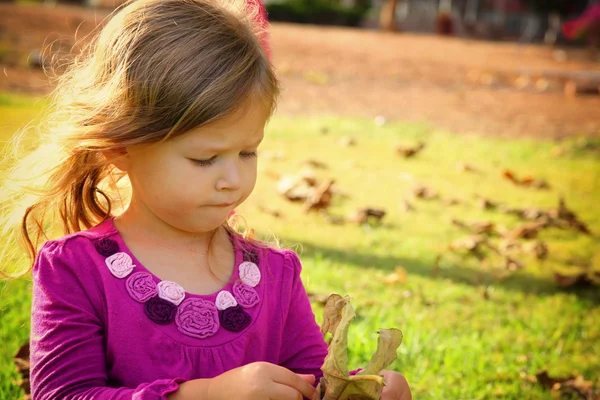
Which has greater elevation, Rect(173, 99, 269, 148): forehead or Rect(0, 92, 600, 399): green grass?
Rect(173, 99, 269, 148): forehead

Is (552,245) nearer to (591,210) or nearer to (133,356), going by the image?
(591,210)

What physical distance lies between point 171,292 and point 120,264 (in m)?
0.13

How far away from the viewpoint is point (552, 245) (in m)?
4.22

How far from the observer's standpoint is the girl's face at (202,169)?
1.63 m

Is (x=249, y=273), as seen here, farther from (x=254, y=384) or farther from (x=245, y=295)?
(x=254, y=384)

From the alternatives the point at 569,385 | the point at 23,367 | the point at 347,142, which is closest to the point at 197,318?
the point at 23,367

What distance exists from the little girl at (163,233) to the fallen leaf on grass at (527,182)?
3.96 m

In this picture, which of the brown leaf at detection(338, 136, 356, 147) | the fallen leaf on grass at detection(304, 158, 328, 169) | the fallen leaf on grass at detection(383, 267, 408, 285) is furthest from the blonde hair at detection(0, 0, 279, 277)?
the brown leaf at detection(338, 136, 356, 147)

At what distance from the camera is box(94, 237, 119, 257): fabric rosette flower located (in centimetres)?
172

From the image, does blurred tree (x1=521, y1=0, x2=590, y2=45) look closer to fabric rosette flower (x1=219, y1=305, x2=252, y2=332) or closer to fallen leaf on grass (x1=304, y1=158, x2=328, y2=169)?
fallen leaf on grass (x1=304, y1=158, x2=328, y2=169)

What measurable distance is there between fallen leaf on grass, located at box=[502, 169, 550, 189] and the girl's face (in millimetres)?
A: 4042

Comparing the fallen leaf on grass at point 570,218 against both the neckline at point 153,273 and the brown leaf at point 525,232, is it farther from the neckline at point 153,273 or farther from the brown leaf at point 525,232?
the neckline at point 153,273

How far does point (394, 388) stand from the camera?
1.68 meters

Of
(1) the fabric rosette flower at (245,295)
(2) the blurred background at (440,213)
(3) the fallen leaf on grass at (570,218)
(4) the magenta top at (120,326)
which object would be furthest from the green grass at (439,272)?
(4) the magenta top at (120,326)
